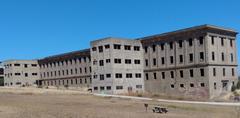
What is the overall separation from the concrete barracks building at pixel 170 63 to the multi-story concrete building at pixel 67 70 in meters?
17.5

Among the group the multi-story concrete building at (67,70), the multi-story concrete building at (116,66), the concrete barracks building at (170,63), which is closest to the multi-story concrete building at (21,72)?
the multi-story concrete building at (67,70)

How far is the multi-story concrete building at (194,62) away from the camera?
261 ft

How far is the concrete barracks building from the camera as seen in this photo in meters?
80.2

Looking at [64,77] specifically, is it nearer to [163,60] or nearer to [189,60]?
[163,60]

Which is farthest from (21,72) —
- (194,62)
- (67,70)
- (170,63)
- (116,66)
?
(194,62)

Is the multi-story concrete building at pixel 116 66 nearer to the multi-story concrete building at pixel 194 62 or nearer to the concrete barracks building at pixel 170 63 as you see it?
the concrete barracks building at pixel 170 63

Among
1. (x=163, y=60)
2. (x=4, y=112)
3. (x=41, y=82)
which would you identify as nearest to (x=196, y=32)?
(x=163, y=60)

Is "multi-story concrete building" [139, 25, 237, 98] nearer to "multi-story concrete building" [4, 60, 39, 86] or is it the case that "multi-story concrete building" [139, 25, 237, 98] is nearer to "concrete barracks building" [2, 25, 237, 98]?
"concrete barracks building" [2, 25, 237, 98]

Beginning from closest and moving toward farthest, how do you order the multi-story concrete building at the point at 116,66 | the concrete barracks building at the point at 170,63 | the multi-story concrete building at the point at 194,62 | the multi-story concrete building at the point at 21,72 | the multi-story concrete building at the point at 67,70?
1. the multi-story concrete building at the point at 194,62
2. the concrete barracks building at the point at 170,63
3. the multi-story concrete building at the point at 116,66
4. the multi-story concrete building at the point at 67,70
5. the multi-story concrete building at the point at 21,72

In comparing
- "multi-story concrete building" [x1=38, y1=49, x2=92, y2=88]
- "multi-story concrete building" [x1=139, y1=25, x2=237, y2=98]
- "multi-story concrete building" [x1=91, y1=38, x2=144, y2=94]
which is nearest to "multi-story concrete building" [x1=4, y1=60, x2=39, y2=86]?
"multi-story concrete building" [x1=38, y1=49, x2=92, y2=88]

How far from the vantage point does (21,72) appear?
Result: 134875 millimetres

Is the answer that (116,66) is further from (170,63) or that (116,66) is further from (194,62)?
(194,62)

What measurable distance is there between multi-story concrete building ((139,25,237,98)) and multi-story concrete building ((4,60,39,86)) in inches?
2237

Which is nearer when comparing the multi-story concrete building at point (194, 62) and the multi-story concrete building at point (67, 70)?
the multi-story concrete building at point (194, 62)
